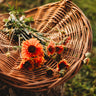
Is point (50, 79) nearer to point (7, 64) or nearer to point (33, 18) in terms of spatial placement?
point (7, 64)

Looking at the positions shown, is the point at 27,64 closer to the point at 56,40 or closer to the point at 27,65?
the point at 27,65

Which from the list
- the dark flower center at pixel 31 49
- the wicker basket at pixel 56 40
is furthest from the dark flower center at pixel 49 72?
the dark flower center at pixel 31 49

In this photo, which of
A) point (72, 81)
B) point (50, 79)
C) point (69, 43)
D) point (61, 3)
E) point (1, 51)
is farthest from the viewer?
point (72, 81)

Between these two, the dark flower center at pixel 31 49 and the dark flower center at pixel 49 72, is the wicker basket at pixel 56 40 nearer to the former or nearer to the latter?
the dark flower center at pixel 49 72

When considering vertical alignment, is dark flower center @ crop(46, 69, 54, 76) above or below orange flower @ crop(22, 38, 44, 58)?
below

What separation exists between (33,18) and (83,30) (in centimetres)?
49

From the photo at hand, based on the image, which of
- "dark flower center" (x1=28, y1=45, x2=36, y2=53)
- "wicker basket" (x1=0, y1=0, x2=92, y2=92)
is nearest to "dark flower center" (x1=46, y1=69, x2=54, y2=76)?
"wicker basket" (x1=0, y1=0, x2=92, y2=92)

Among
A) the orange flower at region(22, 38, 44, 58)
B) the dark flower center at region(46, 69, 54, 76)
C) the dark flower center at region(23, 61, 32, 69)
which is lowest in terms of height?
the dark flower center at region(46, 69, 54, 76)

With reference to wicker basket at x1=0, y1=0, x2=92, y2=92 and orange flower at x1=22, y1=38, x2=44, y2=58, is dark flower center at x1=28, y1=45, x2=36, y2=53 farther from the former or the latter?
wicker basket at x1=0, y1=0, x2=92, y2=92

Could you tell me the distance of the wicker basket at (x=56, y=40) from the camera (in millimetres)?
604

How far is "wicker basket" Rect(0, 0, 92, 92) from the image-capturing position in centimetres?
60

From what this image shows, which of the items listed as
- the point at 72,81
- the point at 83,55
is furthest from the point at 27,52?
the point at 72,81

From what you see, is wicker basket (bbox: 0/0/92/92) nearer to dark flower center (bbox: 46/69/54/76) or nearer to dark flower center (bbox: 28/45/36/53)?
dark flower center (bbox: 46/69/54/76)

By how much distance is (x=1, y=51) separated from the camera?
773mm
